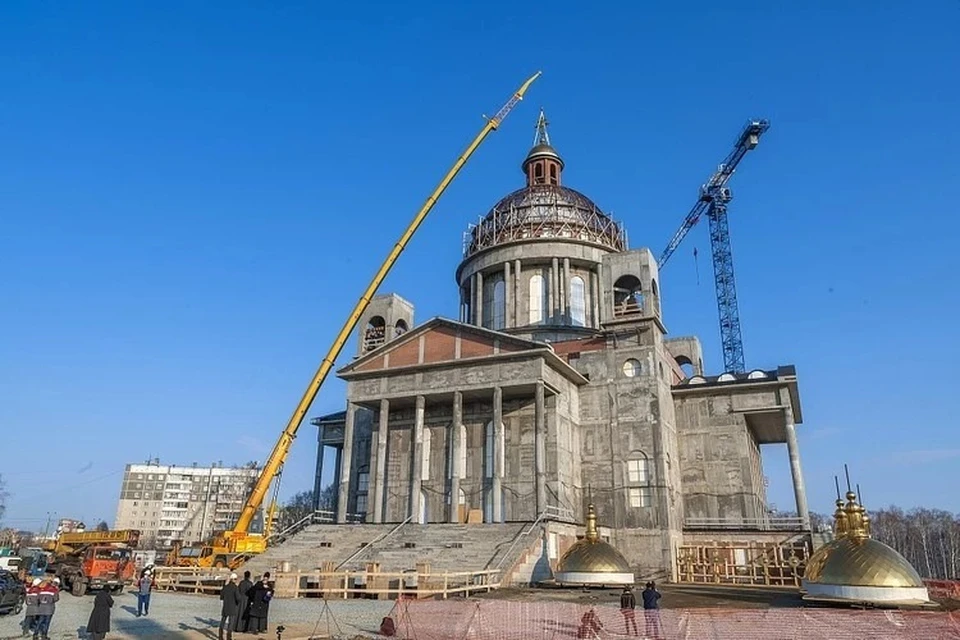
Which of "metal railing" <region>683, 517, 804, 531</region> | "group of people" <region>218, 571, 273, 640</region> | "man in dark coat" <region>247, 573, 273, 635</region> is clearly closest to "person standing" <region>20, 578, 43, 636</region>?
"group of people" <region>218, 571, 273, 640</region>

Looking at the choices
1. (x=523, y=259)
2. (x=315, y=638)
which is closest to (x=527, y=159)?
(x=523, y=259)

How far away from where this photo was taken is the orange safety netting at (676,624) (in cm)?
1188

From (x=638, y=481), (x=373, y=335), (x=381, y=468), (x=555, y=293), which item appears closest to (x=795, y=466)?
(x=638, y=481)

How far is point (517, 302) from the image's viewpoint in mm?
48812

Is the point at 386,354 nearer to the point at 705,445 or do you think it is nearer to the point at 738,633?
the point at 705,445

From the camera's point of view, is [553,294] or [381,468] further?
[553,294]

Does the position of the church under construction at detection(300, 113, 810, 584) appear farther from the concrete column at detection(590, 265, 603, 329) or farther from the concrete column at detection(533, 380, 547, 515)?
the concrete column at detection(590, 265, 603, 329)

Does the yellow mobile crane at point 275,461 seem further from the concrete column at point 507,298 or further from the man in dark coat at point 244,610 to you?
the man in dark coat at point 244,610

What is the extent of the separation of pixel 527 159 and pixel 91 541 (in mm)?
42087

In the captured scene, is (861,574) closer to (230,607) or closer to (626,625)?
(626,625)

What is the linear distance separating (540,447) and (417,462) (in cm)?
674

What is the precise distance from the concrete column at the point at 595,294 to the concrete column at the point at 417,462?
1673cm

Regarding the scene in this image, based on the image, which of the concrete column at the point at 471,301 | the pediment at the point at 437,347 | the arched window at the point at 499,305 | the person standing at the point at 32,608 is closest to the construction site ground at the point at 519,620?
the person standing at the point at 32,608

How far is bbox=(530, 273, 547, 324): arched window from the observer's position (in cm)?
4881
